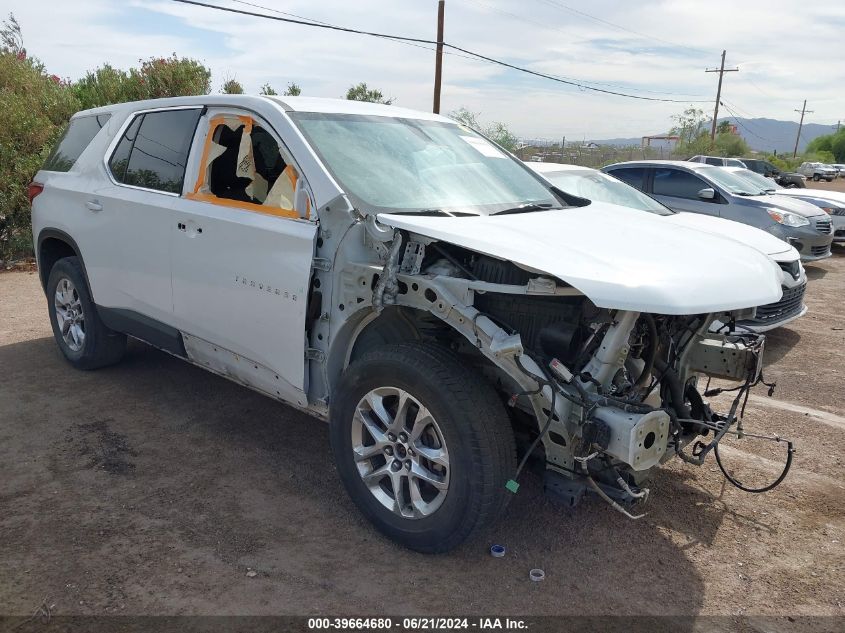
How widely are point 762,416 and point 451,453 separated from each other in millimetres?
3073

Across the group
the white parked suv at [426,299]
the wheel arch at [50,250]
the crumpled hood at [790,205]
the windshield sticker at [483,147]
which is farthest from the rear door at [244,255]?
the crumpled hood at [790,205]

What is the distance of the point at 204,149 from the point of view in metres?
4.16

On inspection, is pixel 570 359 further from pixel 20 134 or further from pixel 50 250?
pixel 20 134

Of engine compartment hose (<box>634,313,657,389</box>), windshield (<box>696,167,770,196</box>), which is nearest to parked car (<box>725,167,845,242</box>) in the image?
windshield (<box>696,167,770,196</box>)

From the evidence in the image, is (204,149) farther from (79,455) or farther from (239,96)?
(79,455)

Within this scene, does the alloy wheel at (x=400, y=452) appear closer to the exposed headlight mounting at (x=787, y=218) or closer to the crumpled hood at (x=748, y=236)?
the crumpled hood at (x=748, y=236)

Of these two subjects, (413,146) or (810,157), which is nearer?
(413,146)

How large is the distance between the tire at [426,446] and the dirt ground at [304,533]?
0.66 ft

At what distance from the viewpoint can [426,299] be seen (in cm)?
306

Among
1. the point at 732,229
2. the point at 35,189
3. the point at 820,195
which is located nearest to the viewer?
the point at 35,189

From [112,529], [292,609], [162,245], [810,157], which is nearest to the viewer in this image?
[292,609]

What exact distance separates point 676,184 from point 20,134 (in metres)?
9.79

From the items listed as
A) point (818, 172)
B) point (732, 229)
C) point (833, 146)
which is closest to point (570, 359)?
point (732, 229)

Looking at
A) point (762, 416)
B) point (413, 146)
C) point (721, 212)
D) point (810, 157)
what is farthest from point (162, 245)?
point (810, 157)
